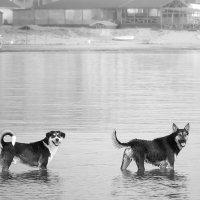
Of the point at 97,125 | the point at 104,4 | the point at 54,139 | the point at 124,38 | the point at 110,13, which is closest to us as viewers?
the point at 54,139

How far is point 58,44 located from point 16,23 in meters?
35.0

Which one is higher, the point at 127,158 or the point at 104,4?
the point at 127,158

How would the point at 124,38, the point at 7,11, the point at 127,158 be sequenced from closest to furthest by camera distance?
the point at 127,158, the point at 124,38, the point at 7,11

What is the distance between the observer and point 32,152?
1597cm

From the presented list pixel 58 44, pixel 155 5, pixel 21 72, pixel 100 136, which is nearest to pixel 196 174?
pixel 100 136

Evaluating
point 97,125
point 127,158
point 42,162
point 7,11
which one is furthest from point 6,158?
point 7,11

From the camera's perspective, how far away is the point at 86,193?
579 inches

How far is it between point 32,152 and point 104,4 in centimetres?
12950

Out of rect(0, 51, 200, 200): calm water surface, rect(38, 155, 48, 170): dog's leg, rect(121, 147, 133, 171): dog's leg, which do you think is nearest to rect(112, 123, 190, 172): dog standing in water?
rect(121, 147, 133, 171): dog's leg

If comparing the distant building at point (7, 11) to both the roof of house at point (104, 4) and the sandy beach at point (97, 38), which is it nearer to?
the roof of house at point (104, 4)

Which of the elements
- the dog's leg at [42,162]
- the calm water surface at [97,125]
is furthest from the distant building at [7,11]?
the dog's leg at [42,162]

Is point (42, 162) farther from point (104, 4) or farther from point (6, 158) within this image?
point (104, 4)

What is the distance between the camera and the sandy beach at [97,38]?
108 m

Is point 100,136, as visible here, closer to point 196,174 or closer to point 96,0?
point 196,174
